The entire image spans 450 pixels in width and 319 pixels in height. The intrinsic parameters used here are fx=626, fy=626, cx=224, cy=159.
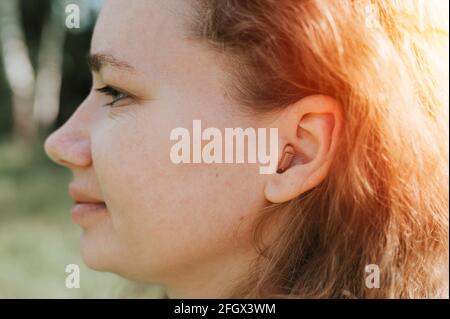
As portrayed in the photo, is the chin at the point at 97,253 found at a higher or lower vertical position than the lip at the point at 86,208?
lower

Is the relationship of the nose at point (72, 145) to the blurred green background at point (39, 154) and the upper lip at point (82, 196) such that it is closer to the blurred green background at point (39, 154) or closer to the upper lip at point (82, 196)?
the upper lip at point (82, 196)

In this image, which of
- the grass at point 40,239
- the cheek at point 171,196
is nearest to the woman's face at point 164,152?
the cheek at point 171,196

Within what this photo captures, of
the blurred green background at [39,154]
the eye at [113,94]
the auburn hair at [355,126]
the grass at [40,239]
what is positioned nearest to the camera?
the auburn hair at [355,126]

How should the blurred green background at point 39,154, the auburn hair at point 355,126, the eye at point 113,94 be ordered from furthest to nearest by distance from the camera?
1. the blurred green background at point 39,154
2. the eye at point 113,94
3. the auburn hair at point 355,126

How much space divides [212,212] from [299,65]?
369 mm

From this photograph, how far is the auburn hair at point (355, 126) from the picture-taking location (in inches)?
51.8

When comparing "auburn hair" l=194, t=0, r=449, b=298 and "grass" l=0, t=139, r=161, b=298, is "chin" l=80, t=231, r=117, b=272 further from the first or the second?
"grass" l=0, t=139, r=161, b=298

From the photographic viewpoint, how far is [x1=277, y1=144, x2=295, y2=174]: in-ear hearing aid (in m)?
1.36

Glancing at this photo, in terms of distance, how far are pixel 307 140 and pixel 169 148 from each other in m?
0.30

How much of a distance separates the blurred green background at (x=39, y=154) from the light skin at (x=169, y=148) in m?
0.78

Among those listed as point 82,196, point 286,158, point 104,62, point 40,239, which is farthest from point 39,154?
point 286,158

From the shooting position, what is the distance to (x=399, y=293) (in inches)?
55.5

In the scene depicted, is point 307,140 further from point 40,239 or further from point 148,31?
point 40,239
